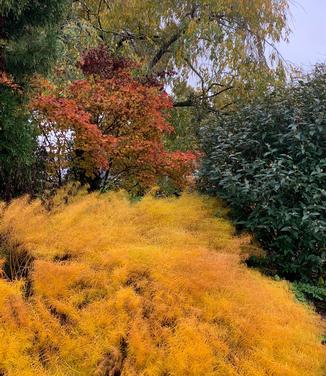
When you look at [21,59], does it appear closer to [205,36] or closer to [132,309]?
[132,309]

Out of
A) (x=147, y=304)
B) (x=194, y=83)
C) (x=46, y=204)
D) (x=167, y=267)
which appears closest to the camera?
(x=147, y=304)

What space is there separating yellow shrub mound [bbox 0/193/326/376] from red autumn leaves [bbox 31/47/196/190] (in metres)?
1.58

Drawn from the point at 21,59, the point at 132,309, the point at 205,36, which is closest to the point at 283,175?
the point at 132,309

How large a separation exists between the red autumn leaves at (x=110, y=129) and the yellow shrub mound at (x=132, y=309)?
5.17 feet

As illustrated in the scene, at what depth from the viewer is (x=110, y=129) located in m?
5.46

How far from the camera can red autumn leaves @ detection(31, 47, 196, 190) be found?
4805 millimetres

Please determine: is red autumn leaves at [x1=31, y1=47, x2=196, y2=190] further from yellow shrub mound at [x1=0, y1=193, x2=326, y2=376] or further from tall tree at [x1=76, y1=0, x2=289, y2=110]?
tall tree at [x1=76, y1=0, x2=289, y2=110]

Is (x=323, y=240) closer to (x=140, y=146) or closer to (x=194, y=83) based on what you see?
(x=140, y=146)

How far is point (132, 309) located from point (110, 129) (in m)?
3.19

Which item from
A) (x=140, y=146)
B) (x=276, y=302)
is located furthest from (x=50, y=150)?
(x=276, y=302)

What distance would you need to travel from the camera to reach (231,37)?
28.4 feet

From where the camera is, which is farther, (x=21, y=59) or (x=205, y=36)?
(x=205, y=36)

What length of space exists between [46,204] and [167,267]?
4.45ft

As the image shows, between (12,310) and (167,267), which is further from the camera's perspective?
(167,267)
